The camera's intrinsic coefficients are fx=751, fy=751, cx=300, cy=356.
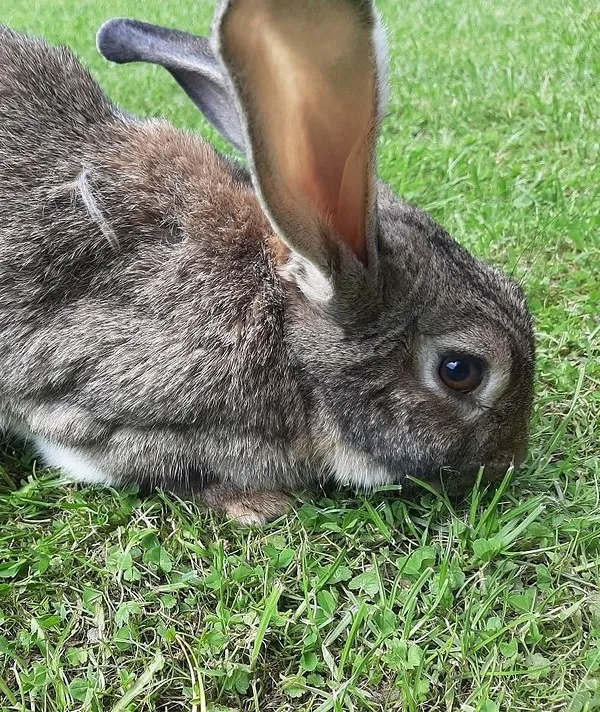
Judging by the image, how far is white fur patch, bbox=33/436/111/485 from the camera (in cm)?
274

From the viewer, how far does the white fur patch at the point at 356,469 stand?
259 centimetres

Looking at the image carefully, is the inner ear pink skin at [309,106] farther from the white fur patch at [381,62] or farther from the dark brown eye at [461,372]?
the dark brown eye at [461,372]

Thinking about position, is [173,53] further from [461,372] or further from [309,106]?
[461,372]

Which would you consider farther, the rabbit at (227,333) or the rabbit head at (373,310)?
the rabbit at (227,333)

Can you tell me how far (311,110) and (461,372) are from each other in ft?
3.17

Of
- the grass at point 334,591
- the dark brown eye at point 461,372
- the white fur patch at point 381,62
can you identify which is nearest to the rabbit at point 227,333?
the dark brown eye at point 461,372

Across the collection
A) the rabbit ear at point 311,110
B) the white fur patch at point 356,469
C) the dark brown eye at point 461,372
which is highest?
the rabbit ear at point 311,110

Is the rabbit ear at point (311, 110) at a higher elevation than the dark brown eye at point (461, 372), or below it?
higher

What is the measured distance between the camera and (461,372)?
2.47m

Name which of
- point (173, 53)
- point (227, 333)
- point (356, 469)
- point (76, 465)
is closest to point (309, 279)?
point (227, 333)

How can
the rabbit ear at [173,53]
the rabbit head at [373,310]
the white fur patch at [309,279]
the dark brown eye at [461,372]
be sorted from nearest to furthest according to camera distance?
the rabbit head at [373,310] < the white fur patch at [309,279] < the dark brown eye at [461,372] < the rabbit ear at [173,53]

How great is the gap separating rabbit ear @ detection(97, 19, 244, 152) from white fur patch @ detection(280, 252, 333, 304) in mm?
757

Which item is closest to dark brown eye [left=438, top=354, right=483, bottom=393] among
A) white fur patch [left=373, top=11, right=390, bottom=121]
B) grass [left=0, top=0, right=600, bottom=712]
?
grass [left=0, top=0, right=600, bottom=712]

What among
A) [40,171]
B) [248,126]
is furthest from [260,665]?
[40,171]
